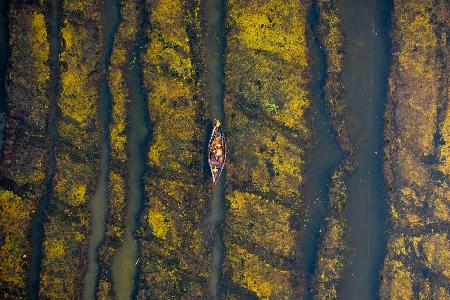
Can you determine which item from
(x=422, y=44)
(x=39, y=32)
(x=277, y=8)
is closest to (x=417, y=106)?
(x=422, y=44)

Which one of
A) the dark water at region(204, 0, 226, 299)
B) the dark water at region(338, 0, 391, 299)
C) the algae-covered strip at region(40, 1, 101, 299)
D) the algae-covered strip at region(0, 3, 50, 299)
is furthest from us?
the dark water at region(338, 0, 391, 299)

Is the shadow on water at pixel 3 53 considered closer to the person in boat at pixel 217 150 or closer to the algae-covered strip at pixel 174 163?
the algae-covered strip at pixel 174 163

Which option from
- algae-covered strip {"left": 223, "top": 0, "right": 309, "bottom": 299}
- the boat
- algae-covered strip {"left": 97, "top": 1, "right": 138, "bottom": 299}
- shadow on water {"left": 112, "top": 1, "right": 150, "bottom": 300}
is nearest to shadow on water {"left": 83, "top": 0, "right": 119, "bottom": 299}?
algae-covered strip {"left": 97, "top": 1, "right": 138, "bottom": 299}

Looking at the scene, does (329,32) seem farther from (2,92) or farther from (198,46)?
(2,92)

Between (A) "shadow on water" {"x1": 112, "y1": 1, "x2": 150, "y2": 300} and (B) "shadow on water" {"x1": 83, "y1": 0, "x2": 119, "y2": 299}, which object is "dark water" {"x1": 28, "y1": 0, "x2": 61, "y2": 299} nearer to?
(B) "shadow on water" {"x1": 83, "y1": 0, "x2": 119, "y2": 299}

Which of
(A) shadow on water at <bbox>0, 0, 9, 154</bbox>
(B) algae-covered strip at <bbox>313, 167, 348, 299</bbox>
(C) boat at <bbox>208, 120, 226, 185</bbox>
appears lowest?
(B) algae-covered strip at <bbox>313, 167, 348, 299</bbox>

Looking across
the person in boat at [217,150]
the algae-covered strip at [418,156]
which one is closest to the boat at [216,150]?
the person in boat at [217,150]
